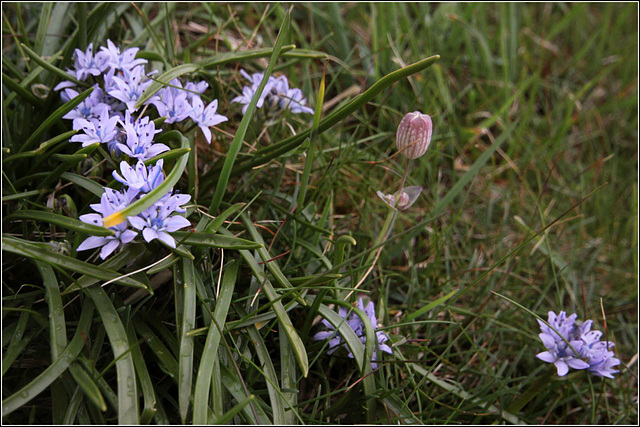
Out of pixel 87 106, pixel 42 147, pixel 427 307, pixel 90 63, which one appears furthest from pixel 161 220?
pixel 427 307

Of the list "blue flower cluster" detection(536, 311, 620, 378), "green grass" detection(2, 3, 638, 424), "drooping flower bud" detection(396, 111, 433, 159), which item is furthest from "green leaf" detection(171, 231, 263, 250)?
"blue flower cluster" detection(536, 311, 620, 378)

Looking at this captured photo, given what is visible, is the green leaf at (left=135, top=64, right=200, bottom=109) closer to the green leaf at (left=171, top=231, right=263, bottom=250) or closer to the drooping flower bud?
the green leaf at (left=171, top=231, right=263, bottom=250)

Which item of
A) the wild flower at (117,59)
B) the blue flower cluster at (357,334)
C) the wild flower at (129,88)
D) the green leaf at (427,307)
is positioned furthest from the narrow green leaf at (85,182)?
the green leaf at (427,307)

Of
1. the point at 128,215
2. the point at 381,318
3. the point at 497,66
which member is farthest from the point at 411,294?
the point at 497,66

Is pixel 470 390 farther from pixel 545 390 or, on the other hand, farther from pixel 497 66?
pixel 497 66

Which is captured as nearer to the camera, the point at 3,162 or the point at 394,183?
the point at 3,162


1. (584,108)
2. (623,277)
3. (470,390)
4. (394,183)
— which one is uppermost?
(394,183)
